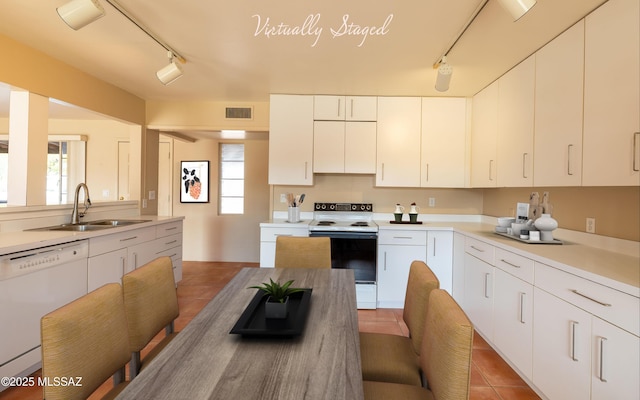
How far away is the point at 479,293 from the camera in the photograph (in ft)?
8.89

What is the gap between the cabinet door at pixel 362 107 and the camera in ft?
12.0

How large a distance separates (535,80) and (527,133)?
398mm

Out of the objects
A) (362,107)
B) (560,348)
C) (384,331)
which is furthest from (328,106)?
(560,348)

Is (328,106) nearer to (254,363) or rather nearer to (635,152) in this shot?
(635,152)

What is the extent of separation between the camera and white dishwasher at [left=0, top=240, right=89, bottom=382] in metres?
1.82

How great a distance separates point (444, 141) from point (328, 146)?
4.41ft

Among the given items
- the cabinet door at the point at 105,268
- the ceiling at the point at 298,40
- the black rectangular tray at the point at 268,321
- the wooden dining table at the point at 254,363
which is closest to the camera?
the wooden dining table at the point at 254,363

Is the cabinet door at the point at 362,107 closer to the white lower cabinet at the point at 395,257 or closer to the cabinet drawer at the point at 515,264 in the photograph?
the white lower cabinet at the point at 395,257

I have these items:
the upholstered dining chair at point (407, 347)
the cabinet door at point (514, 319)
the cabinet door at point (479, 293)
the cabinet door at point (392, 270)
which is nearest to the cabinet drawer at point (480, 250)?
the cabinet door at point (479, 293)

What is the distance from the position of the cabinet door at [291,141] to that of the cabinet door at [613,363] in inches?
109

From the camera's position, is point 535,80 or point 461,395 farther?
point 535,80

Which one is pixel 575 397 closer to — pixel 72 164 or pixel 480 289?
pixel 480 289

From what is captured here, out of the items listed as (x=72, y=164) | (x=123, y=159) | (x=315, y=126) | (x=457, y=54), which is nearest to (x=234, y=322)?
(x=457, y=54)

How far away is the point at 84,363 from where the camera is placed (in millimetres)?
962
